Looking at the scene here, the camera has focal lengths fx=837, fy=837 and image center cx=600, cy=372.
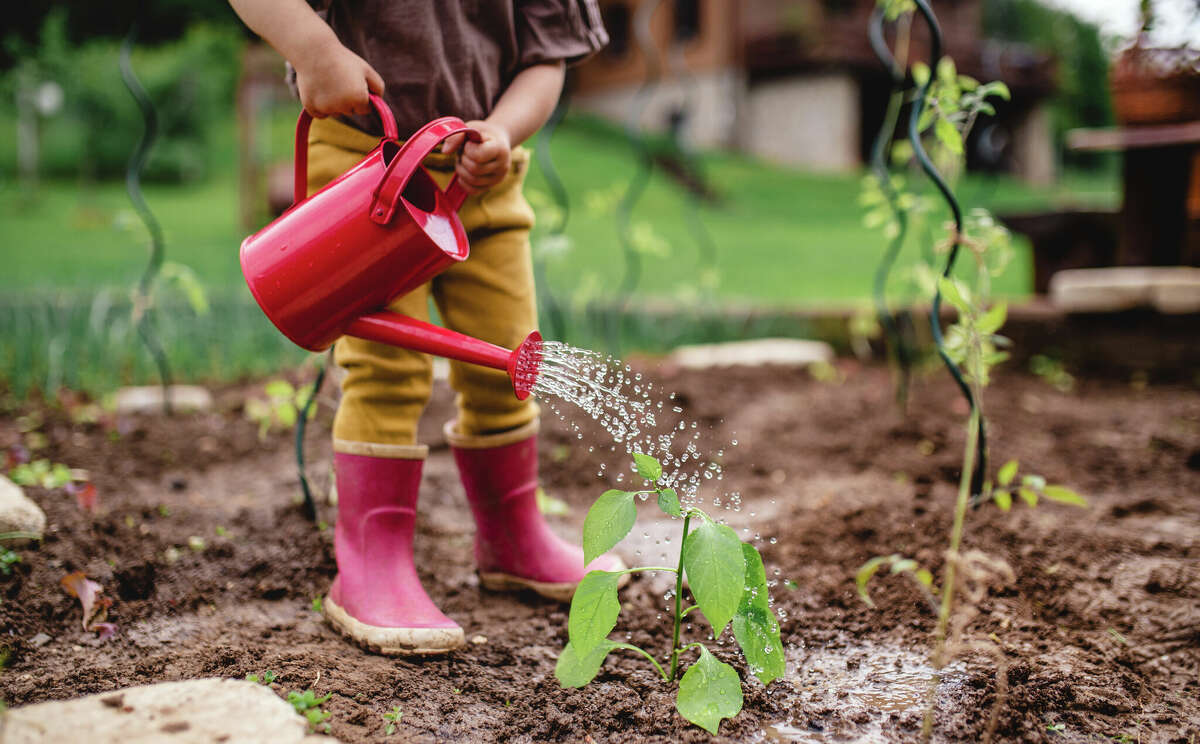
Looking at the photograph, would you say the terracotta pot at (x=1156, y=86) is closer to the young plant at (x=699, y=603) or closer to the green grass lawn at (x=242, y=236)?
the green grass lawn at (x=242, y=236)

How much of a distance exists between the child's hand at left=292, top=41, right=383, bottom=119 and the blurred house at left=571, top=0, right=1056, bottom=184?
1420 centimetres

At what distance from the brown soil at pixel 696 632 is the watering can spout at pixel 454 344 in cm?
42

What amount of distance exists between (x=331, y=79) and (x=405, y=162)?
18cm

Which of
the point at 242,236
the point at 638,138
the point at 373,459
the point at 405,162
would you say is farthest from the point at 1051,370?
the point at 242,236

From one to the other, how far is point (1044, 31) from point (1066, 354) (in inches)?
875

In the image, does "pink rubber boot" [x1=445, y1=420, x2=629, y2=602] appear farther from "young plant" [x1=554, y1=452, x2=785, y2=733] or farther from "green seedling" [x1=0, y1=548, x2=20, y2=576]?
"green seedling" [x1=0, y1=548, x2=20, y2=576]

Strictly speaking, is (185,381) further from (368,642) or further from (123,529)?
(368,642)

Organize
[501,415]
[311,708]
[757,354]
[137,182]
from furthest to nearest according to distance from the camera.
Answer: [757,354] < [137,182] < [501,415] < [311,708]

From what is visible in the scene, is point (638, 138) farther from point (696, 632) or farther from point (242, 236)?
point (242, 236)

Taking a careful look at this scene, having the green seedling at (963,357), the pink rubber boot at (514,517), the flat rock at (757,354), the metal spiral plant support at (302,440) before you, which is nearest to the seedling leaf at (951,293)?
the green seedling at (963,357)

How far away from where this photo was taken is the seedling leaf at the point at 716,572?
35.4 inches

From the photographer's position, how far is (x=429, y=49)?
1242mm

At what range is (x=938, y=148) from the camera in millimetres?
2283

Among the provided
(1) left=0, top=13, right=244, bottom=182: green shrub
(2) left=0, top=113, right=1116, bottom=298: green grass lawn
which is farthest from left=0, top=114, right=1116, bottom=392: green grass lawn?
(1) left=0, top=13, right=244, bottom=182: green shrub
